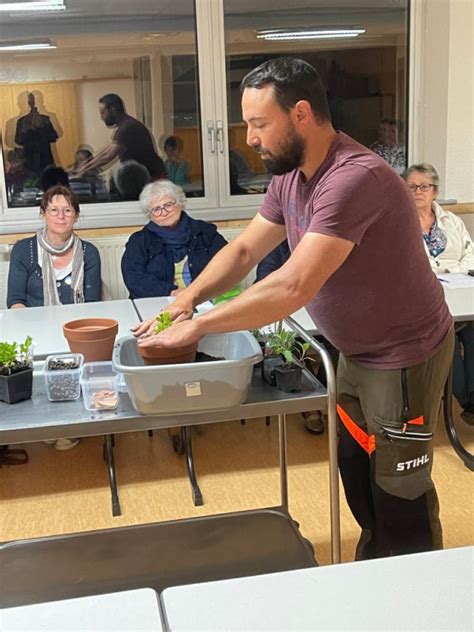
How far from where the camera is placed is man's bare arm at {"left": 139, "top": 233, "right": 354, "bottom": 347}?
1.68 m

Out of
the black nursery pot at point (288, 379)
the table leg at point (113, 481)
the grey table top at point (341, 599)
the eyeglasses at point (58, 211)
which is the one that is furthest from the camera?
the eyeglasses at point (58, 211)

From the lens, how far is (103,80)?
441 centimetres

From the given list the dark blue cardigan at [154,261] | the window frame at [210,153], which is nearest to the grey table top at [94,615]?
the dark blue cardigan at [154,261]

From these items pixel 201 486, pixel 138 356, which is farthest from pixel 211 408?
pixel 201 486

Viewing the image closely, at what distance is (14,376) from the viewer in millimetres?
1854

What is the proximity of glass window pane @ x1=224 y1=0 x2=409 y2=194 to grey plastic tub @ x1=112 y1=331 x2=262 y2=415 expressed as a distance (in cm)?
302

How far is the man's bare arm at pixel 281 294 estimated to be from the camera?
5.52 ft

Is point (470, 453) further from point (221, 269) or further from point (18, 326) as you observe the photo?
point (18, 326)

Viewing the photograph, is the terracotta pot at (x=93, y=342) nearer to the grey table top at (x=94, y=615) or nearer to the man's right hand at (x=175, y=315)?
the man's right hand at (x=175, y=315)

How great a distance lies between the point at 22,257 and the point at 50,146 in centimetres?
98

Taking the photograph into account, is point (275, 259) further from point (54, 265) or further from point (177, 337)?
point (177, 337)

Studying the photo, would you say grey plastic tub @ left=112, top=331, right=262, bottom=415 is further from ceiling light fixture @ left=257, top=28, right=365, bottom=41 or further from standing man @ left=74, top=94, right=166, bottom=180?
ceiling light fixture @ left=257, top=28, right=365, bottom=41

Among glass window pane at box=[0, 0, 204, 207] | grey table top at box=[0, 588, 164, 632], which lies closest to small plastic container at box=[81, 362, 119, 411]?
grey table top at box=[0, 588, 164, 632]

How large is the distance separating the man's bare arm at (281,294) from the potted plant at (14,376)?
405 millimetres
